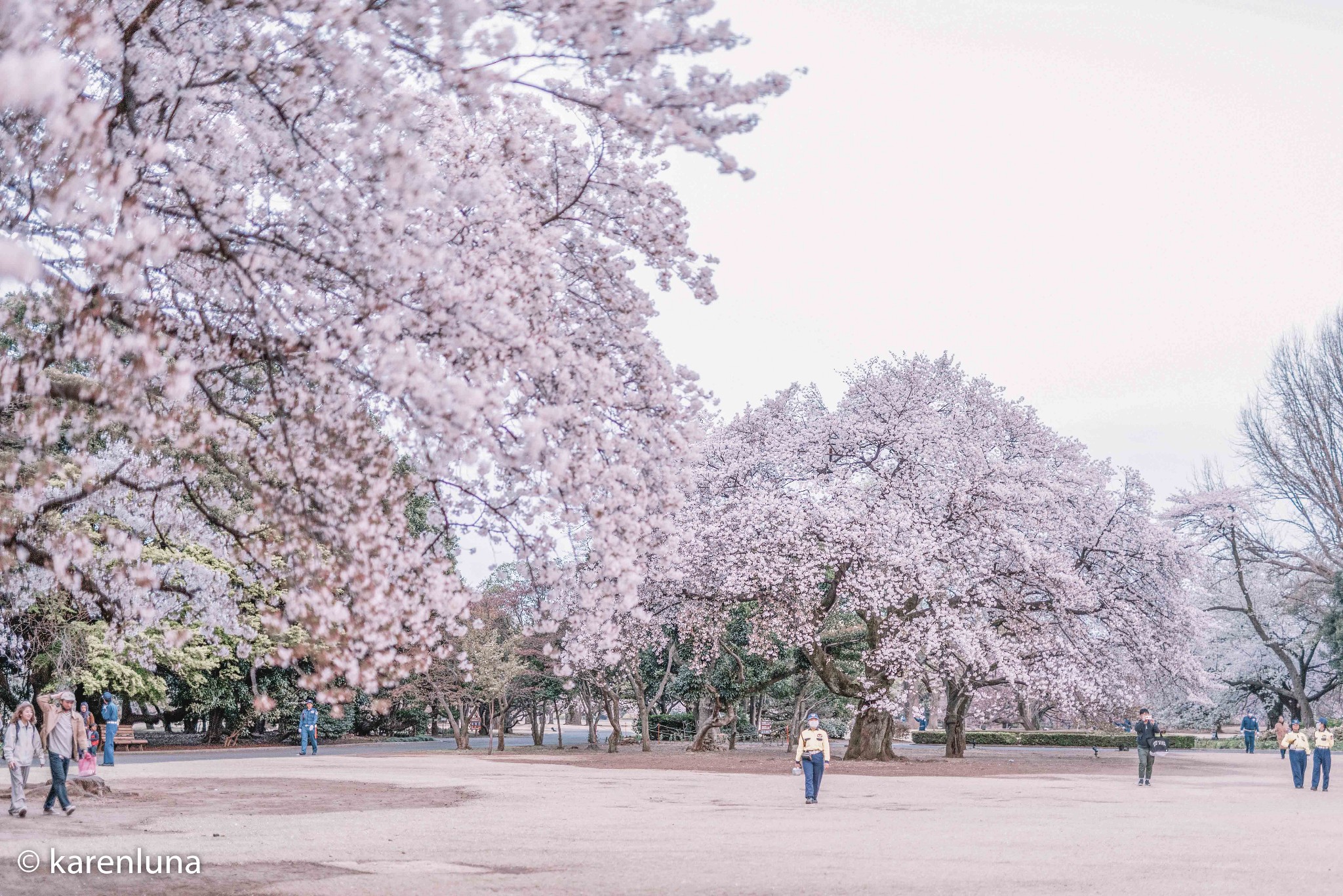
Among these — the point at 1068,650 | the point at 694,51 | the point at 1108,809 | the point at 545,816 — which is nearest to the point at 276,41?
the point at 694,51

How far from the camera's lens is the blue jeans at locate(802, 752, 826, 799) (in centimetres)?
1806

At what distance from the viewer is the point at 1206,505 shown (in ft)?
146

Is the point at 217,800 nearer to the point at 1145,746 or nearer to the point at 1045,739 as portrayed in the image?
the point at 1145,746

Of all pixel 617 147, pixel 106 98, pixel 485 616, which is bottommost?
pixel 485 616

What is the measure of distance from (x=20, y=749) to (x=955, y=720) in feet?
88.5

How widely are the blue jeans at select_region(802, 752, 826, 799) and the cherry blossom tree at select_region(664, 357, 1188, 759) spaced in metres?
9.80

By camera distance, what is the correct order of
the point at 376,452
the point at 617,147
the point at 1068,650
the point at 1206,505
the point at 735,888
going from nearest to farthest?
the point at 376,452
the point at 735,888
the point at 617,147
the point at 1068,650
the point at 1206,505

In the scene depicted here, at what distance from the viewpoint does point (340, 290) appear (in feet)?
27.3

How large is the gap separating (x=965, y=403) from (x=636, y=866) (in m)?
25.7

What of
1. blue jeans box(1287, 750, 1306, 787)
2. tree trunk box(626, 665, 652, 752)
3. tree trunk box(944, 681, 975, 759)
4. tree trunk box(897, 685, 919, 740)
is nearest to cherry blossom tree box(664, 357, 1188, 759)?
tree trunk box(944, 681, 975, 759)

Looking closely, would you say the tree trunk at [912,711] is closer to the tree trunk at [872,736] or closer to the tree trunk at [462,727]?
the tree trunk at [872,736]

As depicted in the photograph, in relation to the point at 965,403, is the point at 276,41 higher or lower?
lower

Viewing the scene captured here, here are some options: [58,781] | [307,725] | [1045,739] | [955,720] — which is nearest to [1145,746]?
[955,720]

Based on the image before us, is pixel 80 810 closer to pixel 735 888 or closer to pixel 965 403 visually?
pixel 735 888
